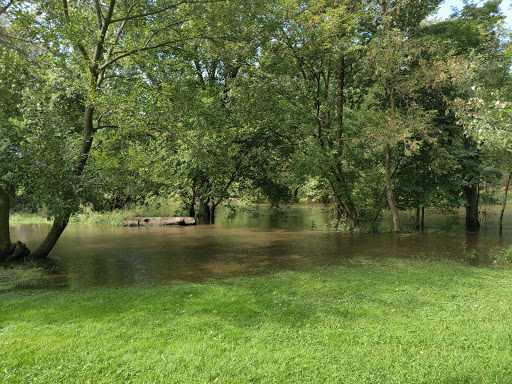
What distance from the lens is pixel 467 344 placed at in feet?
15.6

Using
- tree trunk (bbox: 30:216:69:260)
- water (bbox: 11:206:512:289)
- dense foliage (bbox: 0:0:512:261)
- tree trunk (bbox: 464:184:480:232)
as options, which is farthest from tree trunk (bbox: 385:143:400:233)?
tree trunk (bbox: 30:216:69:260)

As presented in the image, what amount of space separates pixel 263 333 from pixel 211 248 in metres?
9.08

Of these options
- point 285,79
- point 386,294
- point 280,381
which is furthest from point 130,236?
point 280,381

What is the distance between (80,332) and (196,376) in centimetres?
218

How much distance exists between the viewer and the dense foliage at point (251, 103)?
10.5 metres

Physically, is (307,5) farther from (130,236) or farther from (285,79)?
(130,236)

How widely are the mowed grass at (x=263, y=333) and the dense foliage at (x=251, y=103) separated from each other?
4.18 m

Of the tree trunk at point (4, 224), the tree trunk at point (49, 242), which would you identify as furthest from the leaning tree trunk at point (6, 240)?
the tree trunk at point (49, 242)

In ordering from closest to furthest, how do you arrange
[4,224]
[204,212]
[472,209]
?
[4,224] → [472,209] → [204,212]

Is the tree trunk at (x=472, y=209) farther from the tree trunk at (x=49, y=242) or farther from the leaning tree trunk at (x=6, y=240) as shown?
the leaning tree trunk at (x=6, y=240)

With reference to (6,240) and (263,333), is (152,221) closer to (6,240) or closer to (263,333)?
(6,240)

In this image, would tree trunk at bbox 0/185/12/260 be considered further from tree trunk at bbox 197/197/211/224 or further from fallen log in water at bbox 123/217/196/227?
tree trunk at bbox 197/197/211/224

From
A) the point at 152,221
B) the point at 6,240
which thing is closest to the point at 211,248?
the point at 6,240

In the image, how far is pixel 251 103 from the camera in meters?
17.5
